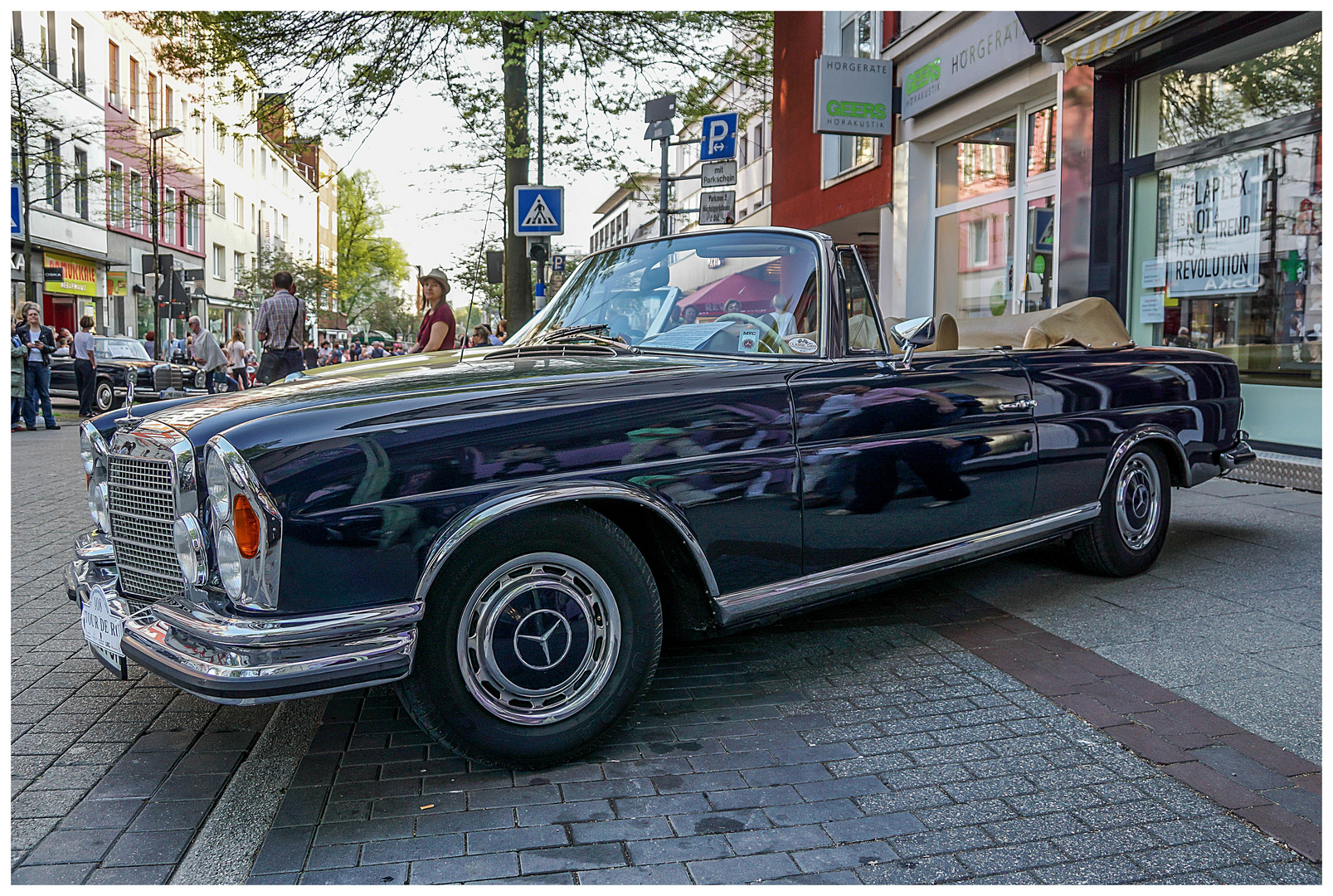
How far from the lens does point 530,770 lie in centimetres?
290

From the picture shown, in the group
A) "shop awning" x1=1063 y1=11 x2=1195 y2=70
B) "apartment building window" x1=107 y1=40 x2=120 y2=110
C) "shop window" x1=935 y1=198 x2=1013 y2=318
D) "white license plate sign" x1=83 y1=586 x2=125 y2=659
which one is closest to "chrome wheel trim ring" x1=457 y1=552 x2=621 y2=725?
"white license plate sign" x1=83 y1=586 x2=125 y2=659

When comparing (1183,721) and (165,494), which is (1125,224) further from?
(165,494)

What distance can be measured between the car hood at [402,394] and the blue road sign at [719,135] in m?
8.27

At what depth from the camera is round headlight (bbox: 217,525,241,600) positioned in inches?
98.2

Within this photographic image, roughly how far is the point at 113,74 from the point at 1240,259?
3352 centimetres

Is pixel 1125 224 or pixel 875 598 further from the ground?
pixel 1125 224

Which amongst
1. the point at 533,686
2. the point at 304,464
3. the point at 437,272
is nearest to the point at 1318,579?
the point at 533,686

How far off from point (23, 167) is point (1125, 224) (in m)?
21.8

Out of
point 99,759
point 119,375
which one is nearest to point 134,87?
point 119,375

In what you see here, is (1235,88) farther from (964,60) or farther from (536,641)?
(536,641)

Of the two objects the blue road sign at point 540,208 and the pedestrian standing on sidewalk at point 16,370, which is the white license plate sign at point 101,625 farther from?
the pedestrian standing on sidewalk at point 16,370

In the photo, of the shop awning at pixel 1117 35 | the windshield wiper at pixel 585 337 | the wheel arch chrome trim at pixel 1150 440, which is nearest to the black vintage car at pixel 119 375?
the shop awning at pixel 1117 35

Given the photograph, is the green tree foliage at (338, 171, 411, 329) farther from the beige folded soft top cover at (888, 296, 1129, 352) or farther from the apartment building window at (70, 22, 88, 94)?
the beige folded soft top cover at (888, 296, 1129, 352)

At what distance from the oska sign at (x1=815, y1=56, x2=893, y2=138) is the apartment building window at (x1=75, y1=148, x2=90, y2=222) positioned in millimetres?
24447
